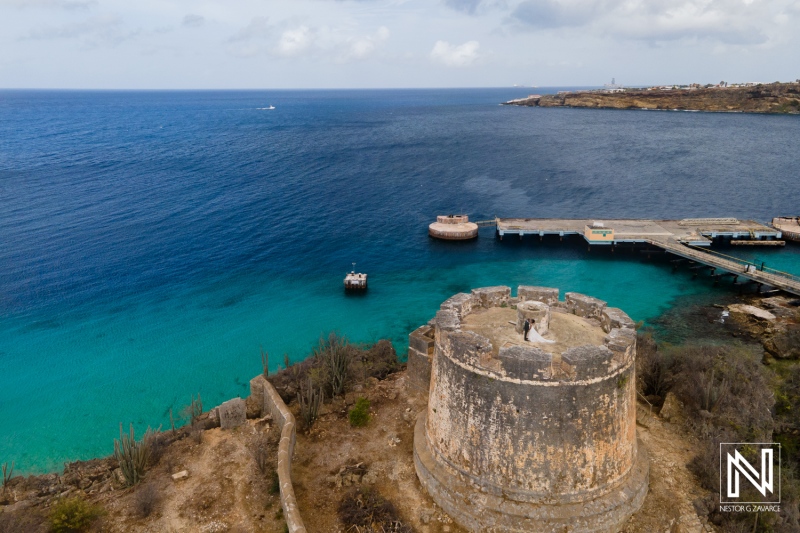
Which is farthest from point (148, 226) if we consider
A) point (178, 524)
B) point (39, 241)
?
point (178, 524)

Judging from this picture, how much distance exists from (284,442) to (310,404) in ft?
8.10

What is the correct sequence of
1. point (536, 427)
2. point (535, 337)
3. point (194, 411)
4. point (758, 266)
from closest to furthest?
point (536, 427)
point (535, 337)
point (194, 411)
point (758, 266)

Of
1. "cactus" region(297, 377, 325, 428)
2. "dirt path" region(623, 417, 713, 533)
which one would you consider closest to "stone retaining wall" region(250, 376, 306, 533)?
"cactus" region(297, 377, 325, 428)

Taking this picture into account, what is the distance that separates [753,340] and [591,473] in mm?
25527

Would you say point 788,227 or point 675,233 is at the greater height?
point 788,227

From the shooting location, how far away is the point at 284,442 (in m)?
17.5

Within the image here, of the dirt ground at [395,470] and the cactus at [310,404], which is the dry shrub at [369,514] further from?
the cactus at [310,404]

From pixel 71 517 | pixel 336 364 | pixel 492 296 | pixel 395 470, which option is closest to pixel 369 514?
pixel 395 470

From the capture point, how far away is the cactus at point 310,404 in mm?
19703

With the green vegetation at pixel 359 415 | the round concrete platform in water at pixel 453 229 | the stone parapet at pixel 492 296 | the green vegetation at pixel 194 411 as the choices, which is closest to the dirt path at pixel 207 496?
the green vegetation at pixel 194 411

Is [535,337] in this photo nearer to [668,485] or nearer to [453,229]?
[668,485]

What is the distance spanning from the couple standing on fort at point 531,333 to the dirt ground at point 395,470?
20.3ft

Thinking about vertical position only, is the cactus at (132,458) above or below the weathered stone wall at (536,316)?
below

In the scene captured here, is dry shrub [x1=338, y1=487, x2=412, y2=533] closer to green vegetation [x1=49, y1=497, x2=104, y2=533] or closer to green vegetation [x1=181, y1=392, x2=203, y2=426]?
green vegetation [x1=49, y1=497, x2=104, y2=533]
